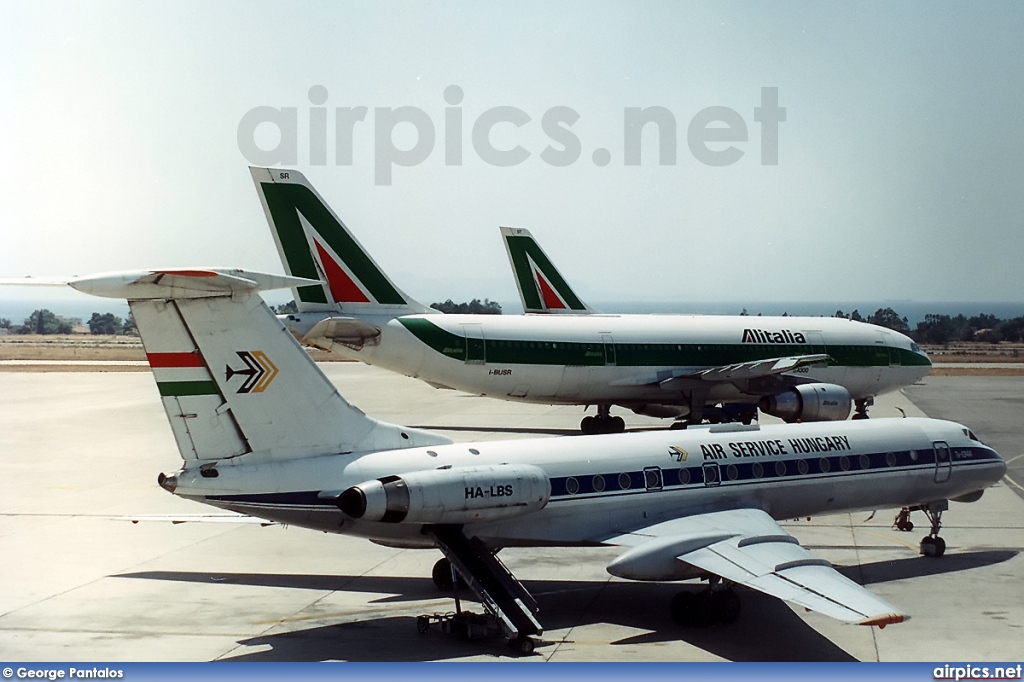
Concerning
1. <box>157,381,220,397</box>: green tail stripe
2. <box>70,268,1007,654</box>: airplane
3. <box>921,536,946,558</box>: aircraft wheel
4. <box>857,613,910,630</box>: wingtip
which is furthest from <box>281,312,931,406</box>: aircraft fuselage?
<box>857,613,910,630</box>: wingtip

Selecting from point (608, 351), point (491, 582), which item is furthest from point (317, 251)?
point (491, 582)

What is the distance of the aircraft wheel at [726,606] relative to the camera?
54.6ft

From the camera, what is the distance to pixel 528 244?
Answer: 52031mm

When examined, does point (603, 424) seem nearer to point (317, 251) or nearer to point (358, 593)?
point (317, 251)

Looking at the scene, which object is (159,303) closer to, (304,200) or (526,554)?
(526,554)

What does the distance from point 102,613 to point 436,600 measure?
538cm

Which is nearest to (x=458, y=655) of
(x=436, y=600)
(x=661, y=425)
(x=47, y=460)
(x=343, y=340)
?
(x=436, y=600)

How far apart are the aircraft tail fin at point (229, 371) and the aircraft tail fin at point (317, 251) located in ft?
55.0

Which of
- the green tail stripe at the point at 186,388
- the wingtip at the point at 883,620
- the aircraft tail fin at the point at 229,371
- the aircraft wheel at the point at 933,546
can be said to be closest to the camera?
the wingtip at the point at 883,620

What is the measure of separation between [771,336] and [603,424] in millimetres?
7193

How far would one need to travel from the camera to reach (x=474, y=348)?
36188mm

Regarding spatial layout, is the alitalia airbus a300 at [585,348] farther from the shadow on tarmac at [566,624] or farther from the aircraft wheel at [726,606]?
the aircraft wheel at [726,606]

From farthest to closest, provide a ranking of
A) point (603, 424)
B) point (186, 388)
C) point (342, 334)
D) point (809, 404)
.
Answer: point (603, 424) < point (809, 404) < point (342, 334) < point (186, 388)

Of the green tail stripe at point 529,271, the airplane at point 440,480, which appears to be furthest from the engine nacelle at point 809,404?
the airplane at point 440,480
